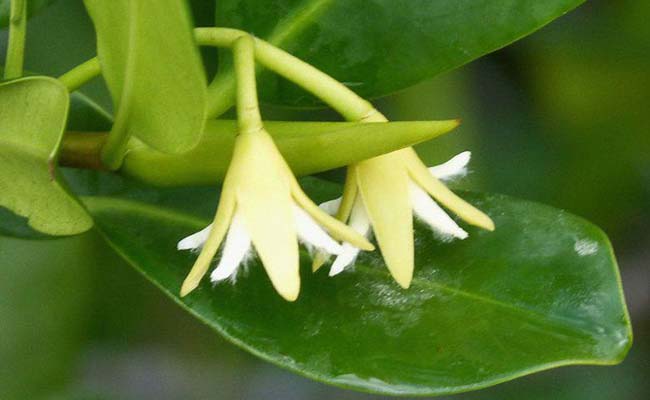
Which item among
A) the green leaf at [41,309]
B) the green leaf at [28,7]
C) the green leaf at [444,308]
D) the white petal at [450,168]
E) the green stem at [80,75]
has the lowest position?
the green leaf at [41,309]

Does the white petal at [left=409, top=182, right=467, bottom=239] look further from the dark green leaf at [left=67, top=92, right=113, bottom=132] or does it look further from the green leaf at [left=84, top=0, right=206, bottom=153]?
the dark green leaf at [left=67, top=92, right=113, bottom=132]

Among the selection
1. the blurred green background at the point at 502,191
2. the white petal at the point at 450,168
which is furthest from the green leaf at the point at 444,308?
the blurred green background at the point at 502,191

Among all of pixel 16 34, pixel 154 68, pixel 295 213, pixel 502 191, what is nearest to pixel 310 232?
pixel 295 213

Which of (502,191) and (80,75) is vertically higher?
(80,75)

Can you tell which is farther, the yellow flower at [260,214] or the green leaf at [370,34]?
the green leaf at [370,34]

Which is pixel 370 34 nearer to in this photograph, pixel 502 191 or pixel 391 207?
pixel 391 207

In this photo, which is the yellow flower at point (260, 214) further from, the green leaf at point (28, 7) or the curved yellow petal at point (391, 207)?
the green leaf at point (28, 7)
